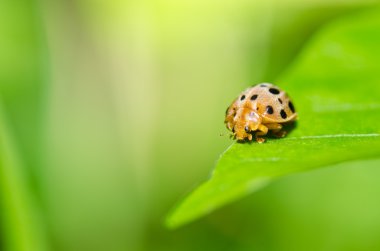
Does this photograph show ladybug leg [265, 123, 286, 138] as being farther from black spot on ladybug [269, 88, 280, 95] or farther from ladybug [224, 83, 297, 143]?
black spot on ladybug [269, 88, 280, 95]

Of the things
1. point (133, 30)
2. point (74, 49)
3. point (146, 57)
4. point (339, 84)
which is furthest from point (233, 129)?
point (74, 49)

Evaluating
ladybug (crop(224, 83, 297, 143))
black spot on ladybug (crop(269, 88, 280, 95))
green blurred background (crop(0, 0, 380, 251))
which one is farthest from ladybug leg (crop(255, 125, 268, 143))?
green blurred background (crop(0, 0, 380, 251))

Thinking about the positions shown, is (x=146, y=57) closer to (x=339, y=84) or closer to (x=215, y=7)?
(x=215, y=7)

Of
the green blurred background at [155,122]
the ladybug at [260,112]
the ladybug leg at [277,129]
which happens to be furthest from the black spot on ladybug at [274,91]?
the green blurred background at [155,122]

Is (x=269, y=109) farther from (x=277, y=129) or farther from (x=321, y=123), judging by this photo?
(x=321, y=123)

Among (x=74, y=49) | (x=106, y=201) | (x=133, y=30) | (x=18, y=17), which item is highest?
(x=18, y=17)

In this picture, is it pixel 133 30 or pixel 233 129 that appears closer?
pixel 233 129
